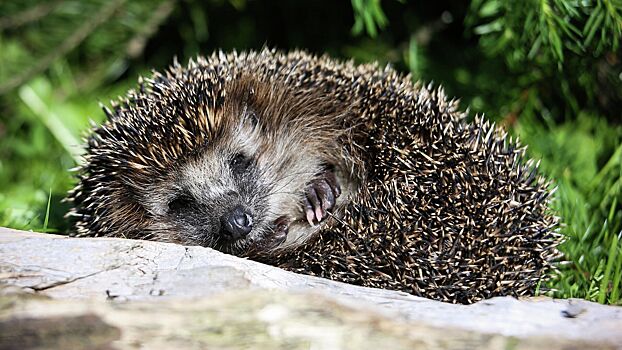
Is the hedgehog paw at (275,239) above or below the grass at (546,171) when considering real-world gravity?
below

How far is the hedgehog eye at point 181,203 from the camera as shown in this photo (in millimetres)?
3055

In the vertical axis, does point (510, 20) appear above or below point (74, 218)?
above

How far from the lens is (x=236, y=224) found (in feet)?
9.51

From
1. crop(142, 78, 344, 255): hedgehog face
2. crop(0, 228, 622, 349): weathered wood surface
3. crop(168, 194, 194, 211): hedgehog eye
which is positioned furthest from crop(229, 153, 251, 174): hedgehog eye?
crop(0, 228, 622, 349): weathered wood surface

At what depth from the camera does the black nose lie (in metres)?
2.90

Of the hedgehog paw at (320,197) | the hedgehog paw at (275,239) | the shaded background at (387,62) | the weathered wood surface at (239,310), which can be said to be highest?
the shaded background at (387,62)

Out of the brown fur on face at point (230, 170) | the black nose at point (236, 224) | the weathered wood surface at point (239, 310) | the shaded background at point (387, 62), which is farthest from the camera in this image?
the shaded background at point (387, 62)

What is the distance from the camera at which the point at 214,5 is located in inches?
203

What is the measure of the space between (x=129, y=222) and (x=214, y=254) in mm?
839

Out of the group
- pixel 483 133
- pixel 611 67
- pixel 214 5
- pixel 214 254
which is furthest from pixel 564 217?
pixel 214 5

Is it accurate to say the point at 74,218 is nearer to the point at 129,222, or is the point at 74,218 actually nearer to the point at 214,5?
the point at 129,222

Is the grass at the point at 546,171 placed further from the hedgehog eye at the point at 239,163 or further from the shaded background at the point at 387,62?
the hedgehog eye at the point at 239,163

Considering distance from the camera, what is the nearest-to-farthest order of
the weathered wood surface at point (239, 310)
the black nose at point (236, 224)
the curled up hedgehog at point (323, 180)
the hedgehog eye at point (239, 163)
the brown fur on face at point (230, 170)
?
the weathered wood surface at point (239, 310) → the curled up hedgehog at point (323, 180) → the black nose at point (236, 224) → the brown fur on face at point (230, 170) → the hedgehog eye at point (239, 163)

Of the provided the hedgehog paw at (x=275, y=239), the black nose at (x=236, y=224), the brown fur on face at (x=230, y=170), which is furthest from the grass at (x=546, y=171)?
the hedgehog paw at (x=275, y=239)
